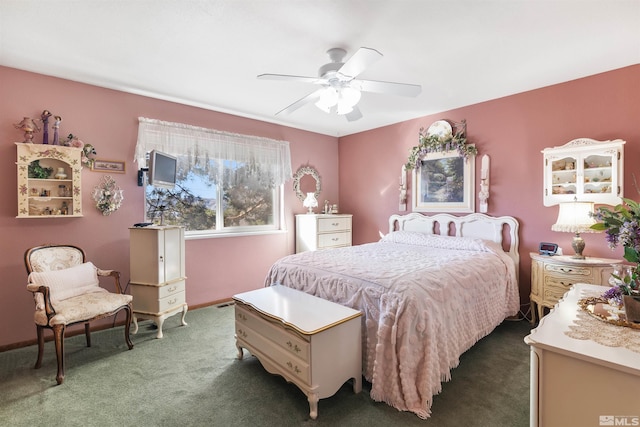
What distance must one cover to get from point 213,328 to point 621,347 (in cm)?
327

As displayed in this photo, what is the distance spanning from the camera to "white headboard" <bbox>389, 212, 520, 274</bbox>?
3555 millimetres

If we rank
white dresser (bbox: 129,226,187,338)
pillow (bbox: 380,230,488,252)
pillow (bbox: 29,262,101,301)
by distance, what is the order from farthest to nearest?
pillow (bbox: 380,230,488,252) → white dresser (bbox: 129,226,187,338) → pillow (bbox: 29,262,101,301)

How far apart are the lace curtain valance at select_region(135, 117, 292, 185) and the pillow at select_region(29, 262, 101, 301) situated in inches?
51.7

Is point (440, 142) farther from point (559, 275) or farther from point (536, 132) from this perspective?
point (559, 275)

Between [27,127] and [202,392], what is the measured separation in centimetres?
292

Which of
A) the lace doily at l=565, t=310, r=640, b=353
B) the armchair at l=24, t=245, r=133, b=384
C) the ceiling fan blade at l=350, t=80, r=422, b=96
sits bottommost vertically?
the armchair at l=24, t=245, r=133, b=384

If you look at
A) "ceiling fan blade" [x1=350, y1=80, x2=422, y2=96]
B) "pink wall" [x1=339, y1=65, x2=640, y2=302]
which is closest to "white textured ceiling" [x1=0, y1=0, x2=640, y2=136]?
"pink wall" [x1=339, y1=65, x2=640, y2=302]

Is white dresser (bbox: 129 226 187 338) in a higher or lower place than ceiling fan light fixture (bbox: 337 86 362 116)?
lower

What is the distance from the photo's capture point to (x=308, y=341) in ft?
6.01

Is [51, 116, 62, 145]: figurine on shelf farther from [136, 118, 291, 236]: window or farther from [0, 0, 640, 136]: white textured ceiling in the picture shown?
[136, 118, 291, 236]: window

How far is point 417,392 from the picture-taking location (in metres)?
1.92

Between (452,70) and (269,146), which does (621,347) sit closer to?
(452,70)

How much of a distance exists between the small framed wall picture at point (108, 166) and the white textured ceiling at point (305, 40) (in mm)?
834

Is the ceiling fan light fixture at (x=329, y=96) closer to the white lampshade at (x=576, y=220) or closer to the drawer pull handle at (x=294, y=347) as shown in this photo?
the drawer pull handle at (x=294, y=347)
